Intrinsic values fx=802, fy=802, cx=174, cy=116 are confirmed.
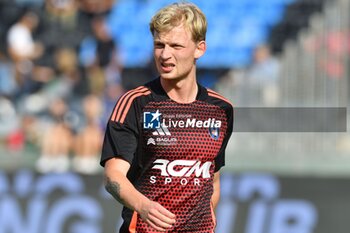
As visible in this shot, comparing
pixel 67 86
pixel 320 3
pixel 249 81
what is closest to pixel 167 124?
pixel 249 81

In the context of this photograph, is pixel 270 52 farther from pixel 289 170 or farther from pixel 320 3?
pixel 289 170

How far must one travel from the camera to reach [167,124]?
414 cm

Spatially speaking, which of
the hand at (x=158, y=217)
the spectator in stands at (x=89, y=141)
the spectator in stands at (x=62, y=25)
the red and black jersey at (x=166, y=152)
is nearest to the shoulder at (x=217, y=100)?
the red and black jersey at (x=166, y=152)

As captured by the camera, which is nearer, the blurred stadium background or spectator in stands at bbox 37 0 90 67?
the blurred stadium background

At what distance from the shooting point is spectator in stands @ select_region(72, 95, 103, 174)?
9266 mm

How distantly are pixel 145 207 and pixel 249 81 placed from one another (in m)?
6.76

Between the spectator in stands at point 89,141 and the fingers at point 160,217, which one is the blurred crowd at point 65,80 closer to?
the spectator in stands at point 89,141

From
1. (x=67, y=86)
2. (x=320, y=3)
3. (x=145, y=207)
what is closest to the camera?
(x=145, y=207)

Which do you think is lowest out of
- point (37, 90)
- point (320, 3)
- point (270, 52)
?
point (37, 90)

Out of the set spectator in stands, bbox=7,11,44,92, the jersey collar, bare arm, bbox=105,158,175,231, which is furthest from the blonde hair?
spectator in stands, bbox=7,11,44,92

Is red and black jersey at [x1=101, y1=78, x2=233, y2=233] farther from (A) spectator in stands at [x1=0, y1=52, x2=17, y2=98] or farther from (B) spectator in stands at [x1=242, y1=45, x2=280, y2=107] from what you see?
(A) spectator in stands at [x1=0, y1=52, x2=17, y2=98]

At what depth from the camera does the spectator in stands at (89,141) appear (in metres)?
9.27

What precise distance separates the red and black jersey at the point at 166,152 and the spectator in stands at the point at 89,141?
194 inches

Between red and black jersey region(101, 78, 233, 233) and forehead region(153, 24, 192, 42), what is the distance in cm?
34
